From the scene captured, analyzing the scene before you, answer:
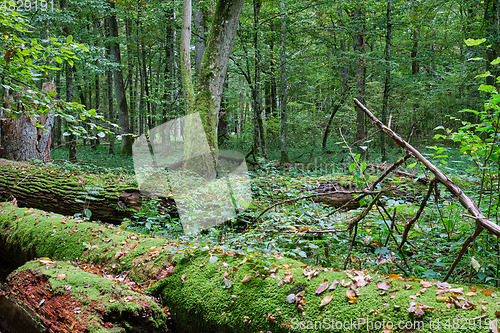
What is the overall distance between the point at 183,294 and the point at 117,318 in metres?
0.48

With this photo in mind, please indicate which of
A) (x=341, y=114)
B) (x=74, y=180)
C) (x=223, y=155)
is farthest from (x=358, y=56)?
(x=74, y=180)

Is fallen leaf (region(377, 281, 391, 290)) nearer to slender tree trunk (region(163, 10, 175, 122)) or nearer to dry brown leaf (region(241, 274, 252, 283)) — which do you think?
dry brown leaf (region(241, 274, 252, 283))

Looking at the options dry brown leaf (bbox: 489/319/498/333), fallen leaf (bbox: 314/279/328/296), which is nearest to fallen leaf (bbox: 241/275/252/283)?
fallen leaf (bbox: 314/279/328/296)

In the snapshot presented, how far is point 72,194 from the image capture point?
5570mm

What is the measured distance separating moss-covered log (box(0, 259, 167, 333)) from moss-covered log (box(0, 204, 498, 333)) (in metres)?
0.27

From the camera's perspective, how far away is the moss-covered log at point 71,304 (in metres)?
2.06

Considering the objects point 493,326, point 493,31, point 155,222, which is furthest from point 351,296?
point 493,31

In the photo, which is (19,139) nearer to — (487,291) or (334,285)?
(334,285)

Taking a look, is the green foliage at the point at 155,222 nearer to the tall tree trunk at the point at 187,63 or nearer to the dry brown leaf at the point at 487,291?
the tall tree trunk at the point at 187,63

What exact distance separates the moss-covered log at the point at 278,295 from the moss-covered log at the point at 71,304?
27 centimetres

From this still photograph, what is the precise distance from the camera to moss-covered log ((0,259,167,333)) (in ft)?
6.77

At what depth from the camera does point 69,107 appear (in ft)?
10.4

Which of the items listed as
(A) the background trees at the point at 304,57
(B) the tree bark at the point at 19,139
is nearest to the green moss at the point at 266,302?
(A) the background trees at the point at 304,57

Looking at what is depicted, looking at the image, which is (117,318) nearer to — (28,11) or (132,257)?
(132,257)
